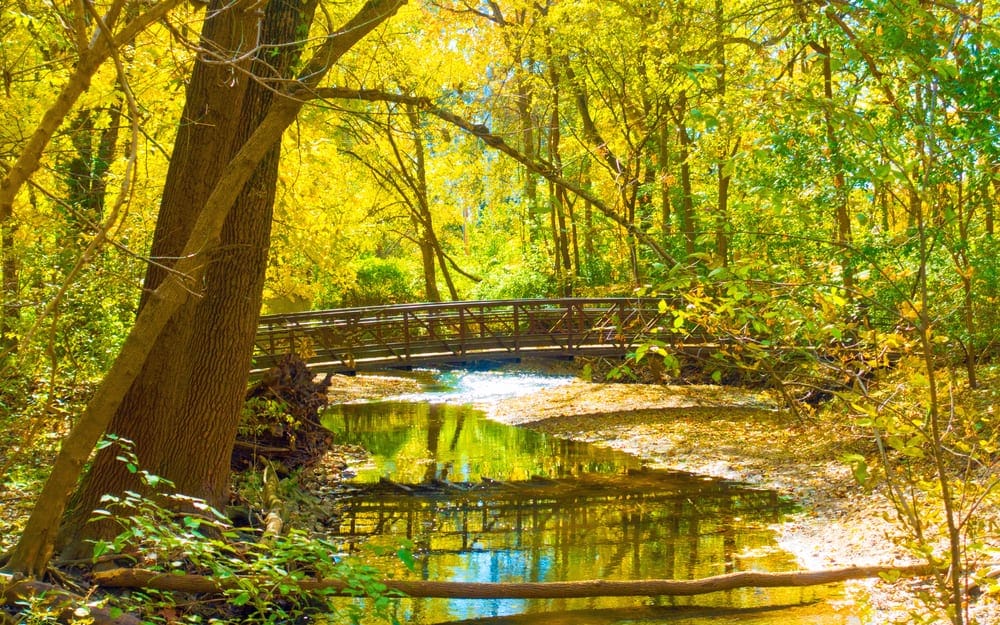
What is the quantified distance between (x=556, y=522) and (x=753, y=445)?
484 cm

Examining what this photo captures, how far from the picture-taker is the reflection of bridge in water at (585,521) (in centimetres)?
720

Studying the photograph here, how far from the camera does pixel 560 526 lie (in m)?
8.49

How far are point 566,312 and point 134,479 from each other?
12.7 m

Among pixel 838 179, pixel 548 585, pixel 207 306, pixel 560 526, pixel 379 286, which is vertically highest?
pixel 379 286

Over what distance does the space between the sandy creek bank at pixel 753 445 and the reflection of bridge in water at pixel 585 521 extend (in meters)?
0.52

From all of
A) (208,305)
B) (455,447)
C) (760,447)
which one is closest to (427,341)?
(455,447)

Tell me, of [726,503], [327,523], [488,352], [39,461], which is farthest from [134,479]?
[488,352]

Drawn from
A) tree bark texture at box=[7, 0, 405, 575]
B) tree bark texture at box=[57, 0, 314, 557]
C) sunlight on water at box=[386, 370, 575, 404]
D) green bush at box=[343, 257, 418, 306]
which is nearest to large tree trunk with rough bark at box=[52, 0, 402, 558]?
tree bark texture at box=[57, 0, 314, 557]

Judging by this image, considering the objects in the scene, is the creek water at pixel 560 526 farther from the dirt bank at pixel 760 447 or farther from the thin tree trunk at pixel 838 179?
the thin tree trunk at pixel 838 179

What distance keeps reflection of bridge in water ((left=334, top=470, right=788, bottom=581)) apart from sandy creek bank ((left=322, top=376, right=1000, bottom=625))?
1.71ft

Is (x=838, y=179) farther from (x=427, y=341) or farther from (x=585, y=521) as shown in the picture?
(x=427, y=341)

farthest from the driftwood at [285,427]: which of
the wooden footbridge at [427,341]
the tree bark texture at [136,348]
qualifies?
the tree bark texture at [136,348]

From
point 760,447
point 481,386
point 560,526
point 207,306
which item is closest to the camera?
point 207,306

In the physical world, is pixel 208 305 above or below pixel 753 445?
above
